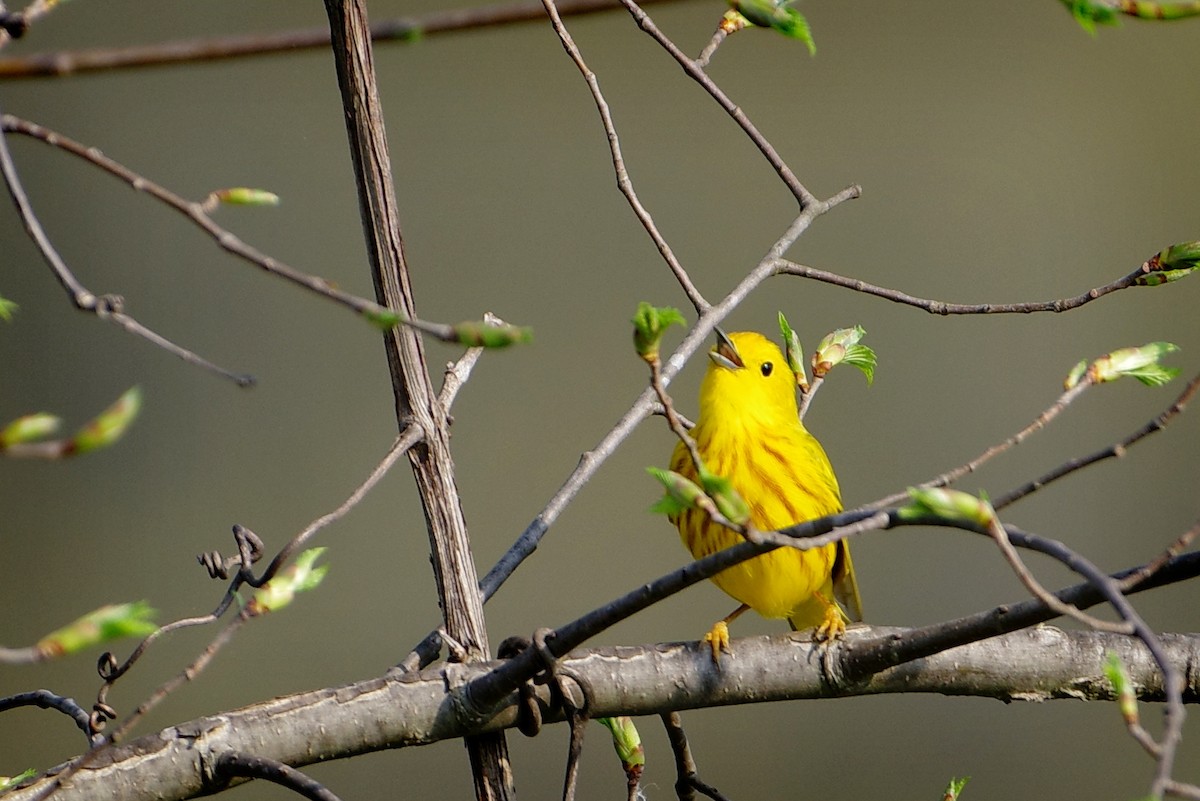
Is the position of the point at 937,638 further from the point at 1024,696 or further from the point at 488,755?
the point at 488,755

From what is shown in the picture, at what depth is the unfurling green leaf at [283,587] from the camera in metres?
0.80

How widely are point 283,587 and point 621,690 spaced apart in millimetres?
346

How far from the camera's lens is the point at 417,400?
1041mm

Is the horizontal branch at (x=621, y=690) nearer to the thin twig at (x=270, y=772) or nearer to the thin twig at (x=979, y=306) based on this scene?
the thin twig at (x=270, y=772)

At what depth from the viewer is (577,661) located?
1.03 meters

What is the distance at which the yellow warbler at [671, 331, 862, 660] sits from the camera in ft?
5.33

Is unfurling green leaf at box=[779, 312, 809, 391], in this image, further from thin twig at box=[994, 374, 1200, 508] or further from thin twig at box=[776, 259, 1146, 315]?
thin twig at box=[994, 374, 1200, 508]

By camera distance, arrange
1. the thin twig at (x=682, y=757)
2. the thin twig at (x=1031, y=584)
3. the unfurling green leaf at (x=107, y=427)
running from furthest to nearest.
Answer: the thin twig at (x=682, y=757) < the thin twig at (x=1031, y=584) < the unfurling green leaf at (x=107, y=427)

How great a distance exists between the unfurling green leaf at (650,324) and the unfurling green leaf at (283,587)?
26 centimetres

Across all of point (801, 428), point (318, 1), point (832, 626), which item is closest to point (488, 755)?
point (832, 626)

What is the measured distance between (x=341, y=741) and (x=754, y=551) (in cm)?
41

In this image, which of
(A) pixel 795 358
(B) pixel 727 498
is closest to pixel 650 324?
(B) pixel 727 498

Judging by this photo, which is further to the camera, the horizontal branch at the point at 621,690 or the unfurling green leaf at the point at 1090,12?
the horizontal branch at the point at 621,690

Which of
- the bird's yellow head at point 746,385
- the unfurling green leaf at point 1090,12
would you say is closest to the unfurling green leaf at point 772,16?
the unfurling green leaf at point 1090,12
